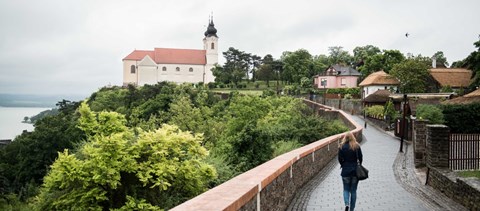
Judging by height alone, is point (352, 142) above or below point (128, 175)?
above

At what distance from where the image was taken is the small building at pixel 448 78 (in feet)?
180

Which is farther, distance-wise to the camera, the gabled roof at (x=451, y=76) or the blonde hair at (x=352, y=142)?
the gabled roof at (x=451, y=76)

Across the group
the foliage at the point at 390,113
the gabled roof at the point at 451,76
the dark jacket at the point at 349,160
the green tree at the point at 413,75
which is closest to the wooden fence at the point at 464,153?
the dark jacket at the point at 349,160

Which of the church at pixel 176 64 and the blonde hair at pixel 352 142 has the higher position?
the church at pixel 176 64

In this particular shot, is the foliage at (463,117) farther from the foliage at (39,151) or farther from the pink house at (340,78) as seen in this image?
the pink house at (340,78)

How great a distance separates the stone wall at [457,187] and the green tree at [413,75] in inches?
1868

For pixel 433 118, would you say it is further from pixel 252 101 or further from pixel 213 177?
pixel 252 101

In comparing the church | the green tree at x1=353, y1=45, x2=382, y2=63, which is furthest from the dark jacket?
the church

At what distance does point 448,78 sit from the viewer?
2213 inches

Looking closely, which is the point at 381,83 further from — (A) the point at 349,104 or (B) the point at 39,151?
(B) the point at 39,151

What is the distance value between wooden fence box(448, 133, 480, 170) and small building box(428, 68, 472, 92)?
4338cm

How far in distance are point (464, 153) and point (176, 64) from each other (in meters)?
106

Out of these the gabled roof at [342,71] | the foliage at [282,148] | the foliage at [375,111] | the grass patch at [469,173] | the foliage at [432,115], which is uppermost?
the gabled roof at [342,71]

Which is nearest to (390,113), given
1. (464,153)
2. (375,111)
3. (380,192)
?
(375,111)
